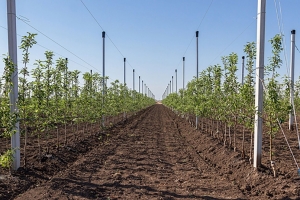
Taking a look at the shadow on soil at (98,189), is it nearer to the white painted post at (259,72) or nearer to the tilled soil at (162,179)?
the tilled soil at (162,179)

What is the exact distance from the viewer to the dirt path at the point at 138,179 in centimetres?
627

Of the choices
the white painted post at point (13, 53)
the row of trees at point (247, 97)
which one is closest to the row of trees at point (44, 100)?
the white painted post at point (13, 53)

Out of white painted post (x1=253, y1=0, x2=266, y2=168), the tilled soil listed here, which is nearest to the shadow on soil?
the tilled soil

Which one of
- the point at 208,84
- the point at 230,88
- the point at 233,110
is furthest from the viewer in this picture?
the point at 208,84

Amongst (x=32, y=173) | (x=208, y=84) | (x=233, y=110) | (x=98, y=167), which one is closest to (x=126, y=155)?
(x=98, y=167)

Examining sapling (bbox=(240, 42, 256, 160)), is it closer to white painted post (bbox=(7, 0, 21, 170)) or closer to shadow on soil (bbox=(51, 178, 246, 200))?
shadow on soil (bbox=(51, 178, 246, 200))

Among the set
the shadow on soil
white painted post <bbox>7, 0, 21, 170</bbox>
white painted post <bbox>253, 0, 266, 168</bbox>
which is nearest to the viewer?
the shadow on soil

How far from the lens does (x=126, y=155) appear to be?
10.8 m

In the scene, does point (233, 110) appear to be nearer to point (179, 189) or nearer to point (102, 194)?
point (179, 189)

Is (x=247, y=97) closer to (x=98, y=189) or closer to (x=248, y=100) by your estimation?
(x=248, y=100)

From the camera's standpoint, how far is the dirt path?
20.6ft

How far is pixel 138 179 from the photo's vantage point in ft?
24.7

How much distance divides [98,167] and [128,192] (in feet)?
8.85

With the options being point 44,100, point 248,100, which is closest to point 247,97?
point 248,100
